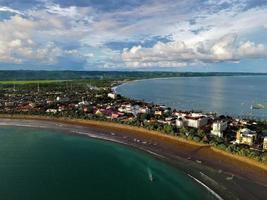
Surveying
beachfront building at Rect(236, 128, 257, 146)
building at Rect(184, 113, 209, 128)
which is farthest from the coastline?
building at Rect(184, 113, 209, 128)

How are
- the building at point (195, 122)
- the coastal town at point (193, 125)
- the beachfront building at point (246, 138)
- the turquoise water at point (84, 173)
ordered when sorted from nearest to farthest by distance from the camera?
the turquoise water at point (84, 173), the coastal town at point (193, 125), the beachfront building at point (246, 138), the building at point (195, 122)

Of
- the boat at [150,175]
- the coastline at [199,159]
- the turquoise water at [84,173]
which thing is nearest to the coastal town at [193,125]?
the coastline at [199,159]

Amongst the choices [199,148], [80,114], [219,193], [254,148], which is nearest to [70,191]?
[219,193]

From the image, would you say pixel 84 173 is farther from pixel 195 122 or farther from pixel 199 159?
pixel 195 122

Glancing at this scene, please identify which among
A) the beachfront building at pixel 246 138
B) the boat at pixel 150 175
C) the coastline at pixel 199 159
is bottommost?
the boat at pixel 150 175

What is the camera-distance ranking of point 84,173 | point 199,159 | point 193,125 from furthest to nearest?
point 193,125 < point 199,159 < point 84,173

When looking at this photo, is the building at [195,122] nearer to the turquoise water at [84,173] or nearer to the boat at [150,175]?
the turquoise water at [84,173]

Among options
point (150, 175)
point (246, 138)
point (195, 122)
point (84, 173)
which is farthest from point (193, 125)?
point (84, 173)
